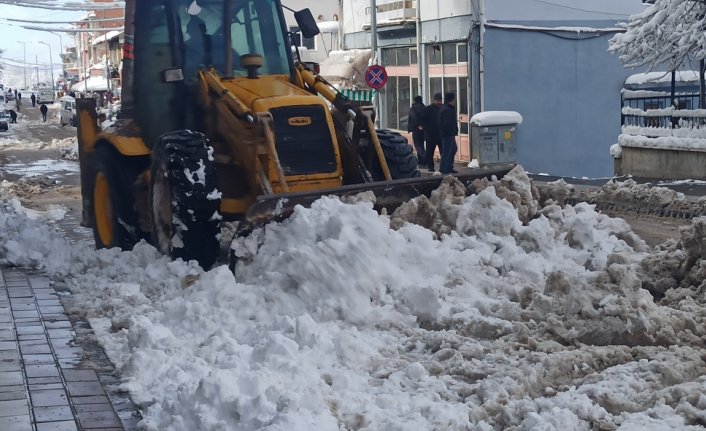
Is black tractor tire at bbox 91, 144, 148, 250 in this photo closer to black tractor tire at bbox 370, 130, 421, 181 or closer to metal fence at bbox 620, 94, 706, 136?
black tractor tire at bbox 370, 130, 421, 181

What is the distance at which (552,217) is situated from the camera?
9.52m

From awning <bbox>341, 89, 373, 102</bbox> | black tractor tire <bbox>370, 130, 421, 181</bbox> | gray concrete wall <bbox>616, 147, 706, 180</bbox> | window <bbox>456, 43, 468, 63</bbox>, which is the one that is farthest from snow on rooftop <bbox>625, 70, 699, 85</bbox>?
black tractor tire <bbox>370, 130, 421, 181</bbox>

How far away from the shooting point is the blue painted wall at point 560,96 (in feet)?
87.8

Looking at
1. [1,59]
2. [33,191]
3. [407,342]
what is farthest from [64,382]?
[1,59]

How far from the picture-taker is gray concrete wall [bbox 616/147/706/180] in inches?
711

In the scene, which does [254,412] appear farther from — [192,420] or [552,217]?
[552,217]

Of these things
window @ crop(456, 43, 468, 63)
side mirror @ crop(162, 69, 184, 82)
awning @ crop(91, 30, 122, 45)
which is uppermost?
awning @ crop(91, 30, 122, 45)

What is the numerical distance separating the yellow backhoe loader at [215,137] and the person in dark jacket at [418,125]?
11.3 m

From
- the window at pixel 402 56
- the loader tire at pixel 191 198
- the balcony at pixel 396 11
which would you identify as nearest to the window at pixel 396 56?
the window at pixel 402 56

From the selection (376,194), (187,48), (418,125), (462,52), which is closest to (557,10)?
(462,52)

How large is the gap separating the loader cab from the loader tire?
4.12ft

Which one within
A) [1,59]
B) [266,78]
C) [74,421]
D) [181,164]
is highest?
[1,59]

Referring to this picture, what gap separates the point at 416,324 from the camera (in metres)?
7.56

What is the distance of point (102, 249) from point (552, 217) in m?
4.63
